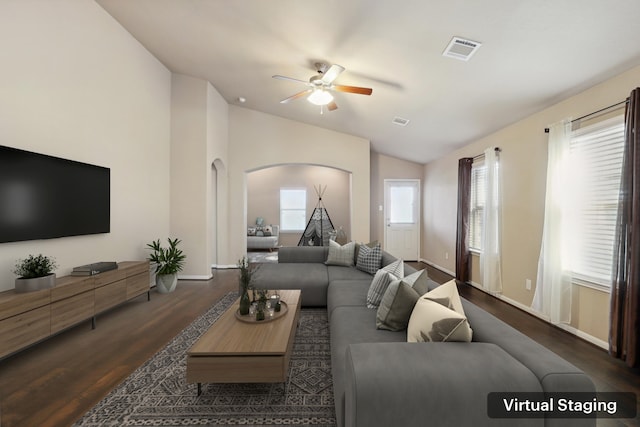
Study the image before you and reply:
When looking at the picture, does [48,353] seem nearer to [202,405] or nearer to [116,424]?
[116,424]

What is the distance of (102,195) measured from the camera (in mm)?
3600

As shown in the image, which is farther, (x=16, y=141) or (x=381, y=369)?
(x=16, y=141)

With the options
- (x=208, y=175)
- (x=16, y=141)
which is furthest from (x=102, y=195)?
(x=208, y=175)

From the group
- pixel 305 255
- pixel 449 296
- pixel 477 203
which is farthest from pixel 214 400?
pixel 477 203

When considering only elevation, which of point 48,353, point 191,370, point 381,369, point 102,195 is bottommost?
point 48,353

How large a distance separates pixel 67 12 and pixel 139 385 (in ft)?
12.7

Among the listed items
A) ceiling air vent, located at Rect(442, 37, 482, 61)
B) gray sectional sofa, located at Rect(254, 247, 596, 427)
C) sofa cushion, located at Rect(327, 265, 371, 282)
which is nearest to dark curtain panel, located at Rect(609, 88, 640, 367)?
ceiling air vent, located at Rect(442, 37, 482, 61)

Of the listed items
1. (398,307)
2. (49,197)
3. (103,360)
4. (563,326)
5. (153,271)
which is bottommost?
(103,360)

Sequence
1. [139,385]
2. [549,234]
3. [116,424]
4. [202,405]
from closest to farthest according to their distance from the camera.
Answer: [116,424] < [202,405] < [139,385] < [549,234]

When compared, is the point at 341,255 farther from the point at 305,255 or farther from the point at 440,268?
the point at 440,268

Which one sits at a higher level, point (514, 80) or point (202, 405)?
point (514, 80)

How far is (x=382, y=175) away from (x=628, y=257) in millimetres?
5318

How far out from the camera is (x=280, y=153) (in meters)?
6.34

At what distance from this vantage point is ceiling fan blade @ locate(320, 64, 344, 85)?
3047 millimetres
